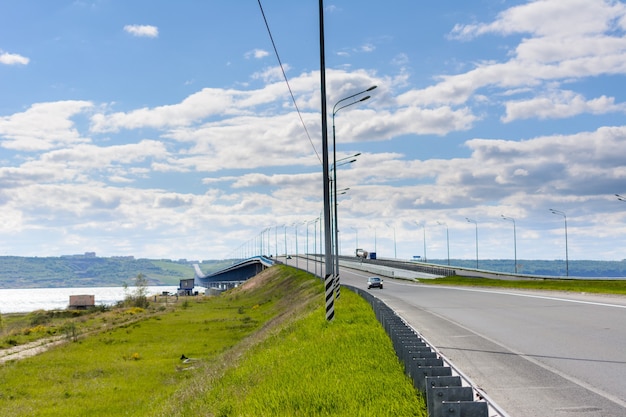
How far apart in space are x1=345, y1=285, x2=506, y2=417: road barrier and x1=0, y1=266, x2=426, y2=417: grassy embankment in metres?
0.31

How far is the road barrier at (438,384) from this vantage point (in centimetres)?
669

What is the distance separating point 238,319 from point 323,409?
55.3m

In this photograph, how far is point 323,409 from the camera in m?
9.34

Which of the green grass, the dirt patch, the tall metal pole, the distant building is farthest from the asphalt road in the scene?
the distant building

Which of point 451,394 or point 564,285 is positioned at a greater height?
point 451,394

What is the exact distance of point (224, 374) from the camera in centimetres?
1761

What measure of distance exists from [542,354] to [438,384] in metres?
7.34

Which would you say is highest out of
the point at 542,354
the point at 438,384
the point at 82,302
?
the point at 438,384

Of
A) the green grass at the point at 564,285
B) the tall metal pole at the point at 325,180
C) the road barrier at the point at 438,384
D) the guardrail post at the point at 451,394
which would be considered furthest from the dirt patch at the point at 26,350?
the guardrail post at the point at 451,394

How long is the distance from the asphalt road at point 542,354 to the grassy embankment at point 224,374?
158 cm

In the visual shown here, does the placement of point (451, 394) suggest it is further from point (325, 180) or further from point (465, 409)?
point (325, 180)

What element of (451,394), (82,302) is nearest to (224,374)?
(451,394)

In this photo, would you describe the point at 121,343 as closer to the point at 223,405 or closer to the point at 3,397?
the point at 3,397

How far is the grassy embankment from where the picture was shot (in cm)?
1009
